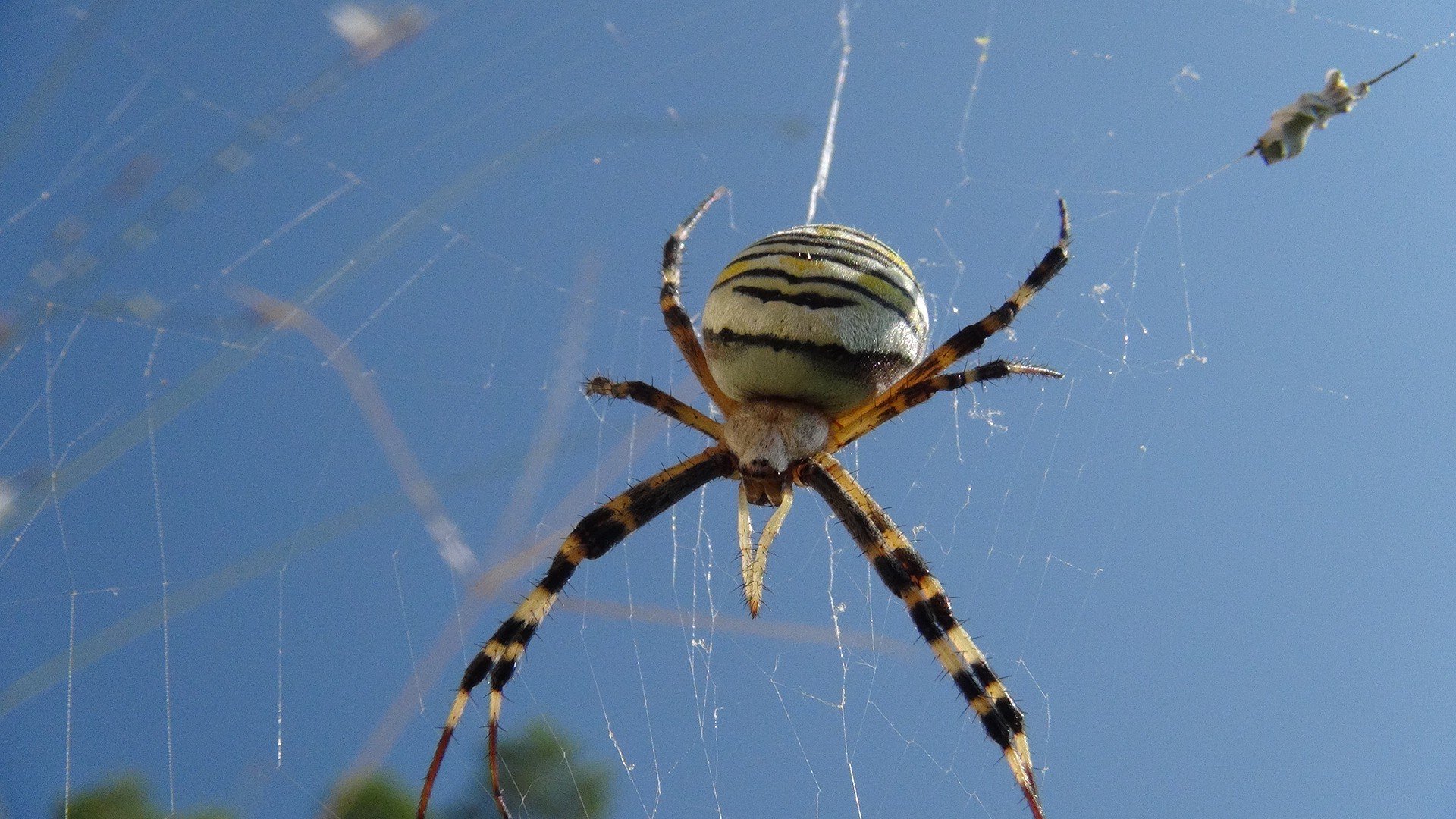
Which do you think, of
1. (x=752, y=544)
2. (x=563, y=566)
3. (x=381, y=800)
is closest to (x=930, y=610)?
(x=752, y=544)

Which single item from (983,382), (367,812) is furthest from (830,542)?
(367,812)

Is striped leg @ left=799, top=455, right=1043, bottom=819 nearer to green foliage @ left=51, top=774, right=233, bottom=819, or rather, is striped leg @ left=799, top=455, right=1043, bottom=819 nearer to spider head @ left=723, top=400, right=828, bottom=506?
spider head @ left=723, top=400, right=828, bottom=506

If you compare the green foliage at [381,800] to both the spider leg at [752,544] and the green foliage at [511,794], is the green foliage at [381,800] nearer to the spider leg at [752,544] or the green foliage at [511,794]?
the green foliage at [511,794]

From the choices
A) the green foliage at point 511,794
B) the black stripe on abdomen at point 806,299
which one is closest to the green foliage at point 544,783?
the green foliage at point 511,794

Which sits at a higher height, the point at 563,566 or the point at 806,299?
the point at 806,299

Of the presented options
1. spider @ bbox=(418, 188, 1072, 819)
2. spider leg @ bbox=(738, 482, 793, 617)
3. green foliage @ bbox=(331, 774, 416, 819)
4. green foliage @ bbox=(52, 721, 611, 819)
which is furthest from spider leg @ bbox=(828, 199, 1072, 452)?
green foliage @ bbox=(331, 774, 416, 819)

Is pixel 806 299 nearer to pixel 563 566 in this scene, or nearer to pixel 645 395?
pixel 645 395
